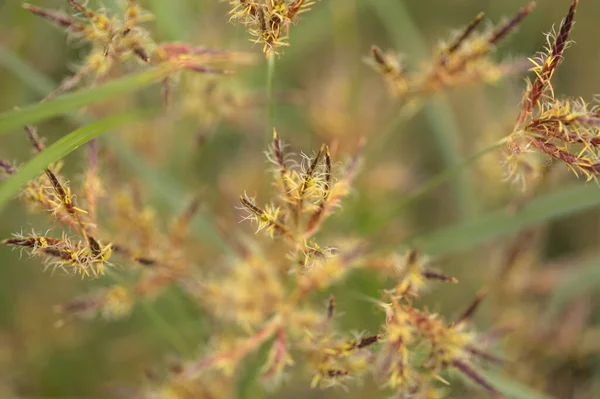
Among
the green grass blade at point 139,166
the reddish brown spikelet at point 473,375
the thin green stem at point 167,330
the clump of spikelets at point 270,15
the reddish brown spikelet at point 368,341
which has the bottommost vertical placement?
the reddish brown spikelet at point 473,375

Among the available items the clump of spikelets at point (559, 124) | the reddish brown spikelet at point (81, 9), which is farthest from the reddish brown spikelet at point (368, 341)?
the reddish brown spikelet at point (81, 9)

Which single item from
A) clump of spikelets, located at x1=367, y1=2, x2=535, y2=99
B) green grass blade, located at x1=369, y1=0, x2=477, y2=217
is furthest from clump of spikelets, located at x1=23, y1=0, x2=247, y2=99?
green grass blade, located at x1=369, y1=0, x2=477, y2=217

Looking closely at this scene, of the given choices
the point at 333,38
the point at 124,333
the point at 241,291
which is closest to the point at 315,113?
the point at 333,38

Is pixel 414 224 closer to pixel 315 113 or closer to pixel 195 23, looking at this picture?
pixel 315 113

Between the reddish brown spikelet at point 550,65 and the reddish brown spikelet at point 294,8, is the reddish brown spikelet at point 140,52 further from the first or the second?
the reddish brown spikelet at point 550,65

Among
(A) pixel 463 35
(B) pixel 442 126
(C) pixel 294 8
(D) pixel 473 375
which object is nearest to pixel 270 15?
(C) pixel 294 8
